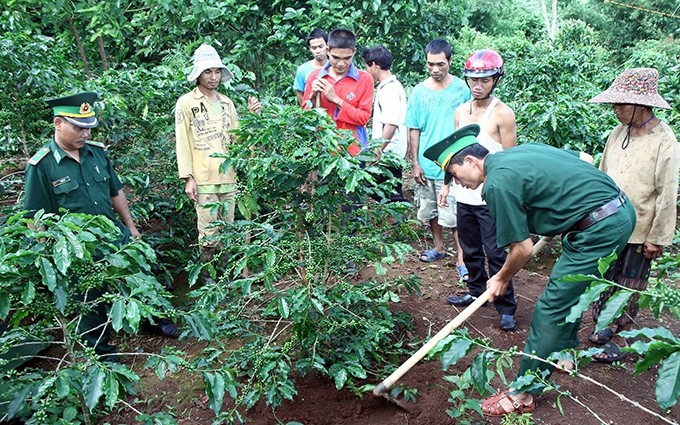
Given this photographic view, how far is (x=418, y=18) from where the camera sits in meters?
6.29

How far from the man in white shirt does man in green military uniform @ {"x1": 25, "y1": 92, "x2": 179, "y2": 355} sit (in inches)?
87.5

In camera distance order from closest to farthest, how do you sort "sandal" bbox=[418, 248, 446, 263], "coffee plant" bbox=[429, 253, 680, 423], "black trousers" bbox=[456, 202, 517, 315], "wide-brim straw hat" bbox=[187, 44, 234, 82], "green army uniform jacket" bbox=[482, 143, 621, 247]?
"coffee plant" bbox=[429, 253, 680, 423] < "green army uniform jacket" bbox=[482, 143, 621, 247] < "black trousers" bbox=[456, 202, 517, 315] < "wide-brim straw hat" bbox=[187, 44, 234, 82] < "sandal" bbox=[418, 248, 446, 263]

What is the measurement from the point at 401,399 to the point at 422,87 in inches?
98.5

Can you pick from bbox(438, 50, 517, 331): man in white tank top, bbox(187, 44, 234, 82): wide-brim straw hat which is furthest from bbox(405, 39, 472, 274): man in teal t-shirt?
bbox(187, 44, 234, 82): wide-brim straw hat

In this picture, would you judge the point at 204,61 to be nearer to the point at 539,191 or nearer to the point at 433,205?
the point at 433,205

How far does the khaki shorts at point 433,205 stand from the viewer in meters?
4.38

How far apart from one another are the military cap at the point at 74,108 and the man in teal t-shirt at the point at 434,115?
244 cm

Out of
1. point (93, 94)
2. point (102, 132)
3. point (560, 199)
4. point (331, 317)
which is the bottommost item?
point (331, 317)

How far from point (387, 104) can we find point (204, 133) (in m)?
1.54

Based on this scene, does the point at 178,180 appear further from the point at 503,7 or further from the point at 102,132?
the point at 503,7

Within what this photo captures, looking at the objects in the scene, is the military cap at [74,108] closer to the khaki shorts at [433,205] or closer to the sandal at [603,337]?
the khaki shorts at [433,205]

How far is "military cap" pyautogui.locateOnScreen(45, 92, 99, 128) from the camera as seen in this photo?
320cm

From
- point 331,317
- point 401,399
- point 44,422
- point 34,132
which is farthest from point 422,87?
point 44,422

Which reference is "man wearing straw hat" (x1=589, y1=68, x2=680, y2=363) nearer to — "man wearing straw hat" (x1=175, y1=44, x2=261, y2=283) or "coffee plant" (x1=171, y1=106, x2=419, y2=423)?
"coffee plant" (x1=171, y1=106, x2=419, y2=423)
